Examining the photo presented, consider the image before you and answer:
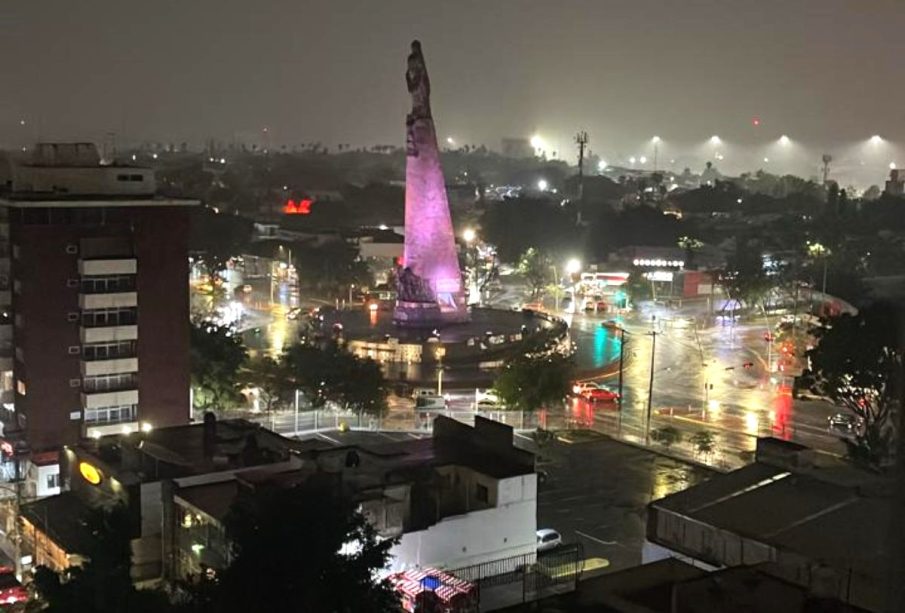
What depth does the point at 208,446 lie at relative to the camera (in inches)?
274

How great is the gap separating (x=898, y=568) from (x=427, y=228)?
12.1 metres

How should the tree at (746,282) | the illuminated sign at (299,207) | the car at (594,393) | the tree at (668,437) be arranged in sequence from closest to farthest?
the tree at (668,437), the car at (594,393), the tree at (746,282), the illuminated sign at (299,207)

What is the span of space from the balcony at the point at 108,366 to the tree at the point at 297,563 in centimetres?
471

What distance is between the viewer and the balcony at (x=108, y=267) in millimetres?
8852

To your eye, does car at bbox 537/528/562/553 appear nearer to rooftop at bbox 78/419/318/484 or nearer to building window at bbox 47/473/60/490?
rooftop at bbox 78/419/318/484

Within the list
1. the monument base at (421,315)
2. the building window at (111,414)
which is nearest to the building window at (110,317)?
the building window at (111,414)

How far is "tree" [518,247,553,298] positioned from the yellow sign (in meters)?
14.5

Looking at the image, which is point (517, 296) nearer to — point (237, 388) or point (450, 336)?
point (450, 336)

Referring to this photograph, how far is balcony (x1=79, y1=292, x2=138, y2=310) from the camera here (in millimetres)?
8883

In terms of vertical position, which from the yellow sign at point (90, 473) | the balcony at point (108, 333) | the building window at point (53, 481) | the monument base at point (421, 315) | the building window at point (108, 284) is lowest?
the building window at point (53, 481)

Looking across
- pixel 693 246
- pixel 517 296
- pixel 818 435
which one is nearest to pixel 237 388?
pixel 818 435

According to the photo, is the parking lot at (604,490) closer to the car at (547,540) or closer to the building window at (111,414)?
the car at (547,540)

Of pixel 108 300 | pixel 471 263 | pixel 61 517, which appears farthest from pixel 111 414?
pixel 471 263

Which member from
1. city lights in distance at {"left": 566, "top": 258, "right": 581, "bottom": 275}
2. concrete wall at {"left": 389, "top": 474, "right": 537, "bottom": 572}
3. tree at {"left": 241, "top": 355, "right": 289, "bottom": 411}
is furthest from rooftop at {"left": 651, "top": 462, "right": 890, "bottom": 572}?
city lights in distance at {"left": 566, "top": 258, "right": 581, "bottom": 275}
